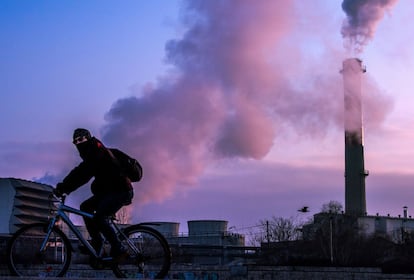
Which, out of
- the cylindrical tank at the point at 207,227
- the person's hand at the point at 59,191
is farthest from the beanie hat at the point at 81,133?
the cylindrical tank at the point at 207,227

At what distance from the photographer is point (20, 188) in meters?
67.0

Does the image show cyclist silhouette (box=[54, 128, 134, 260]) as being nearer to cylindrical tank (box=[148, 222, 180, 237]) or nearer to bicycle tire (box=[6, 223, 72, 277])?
bicycle tire (box=[6, 223, 72, 277])

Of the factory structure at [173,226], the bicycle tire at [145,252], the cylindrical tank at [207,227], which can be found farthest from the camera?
the cylindrical tank at [207,227]

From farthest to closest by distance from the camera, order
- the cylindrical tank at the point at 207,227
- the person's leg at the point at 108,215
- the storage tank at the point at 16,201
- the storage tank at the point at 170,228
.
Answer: the storage tank at the point at 170,228 → the cylindrical tank at the point at 207,227 → the storage tank at the point at 16,201 → the person's leg at the point at 108,215

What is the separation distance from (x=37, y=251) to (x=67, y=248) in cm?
67

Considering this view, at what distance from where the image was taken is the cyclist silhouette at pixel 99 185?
945 cm

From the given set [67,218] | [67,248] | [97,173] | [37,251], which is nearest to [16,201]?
[37,251]

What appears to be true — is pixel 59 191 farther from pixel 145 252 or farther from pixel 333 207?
pixel 333 207

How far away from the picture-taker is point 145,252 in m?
9.92

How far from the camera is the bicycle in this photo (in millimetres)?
9609

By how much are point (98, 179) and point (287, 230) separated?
98270 mm

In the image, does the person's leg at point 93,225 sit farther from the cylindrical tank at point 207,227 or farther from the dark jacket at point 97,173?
the cylindrical tank at point 207,227

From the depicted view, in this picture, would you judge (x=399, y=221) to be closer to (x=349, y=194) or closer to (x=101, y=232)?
(x=349, y=194)

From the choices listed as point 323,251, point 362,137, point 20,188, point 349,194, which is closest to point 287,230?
point 349,194
